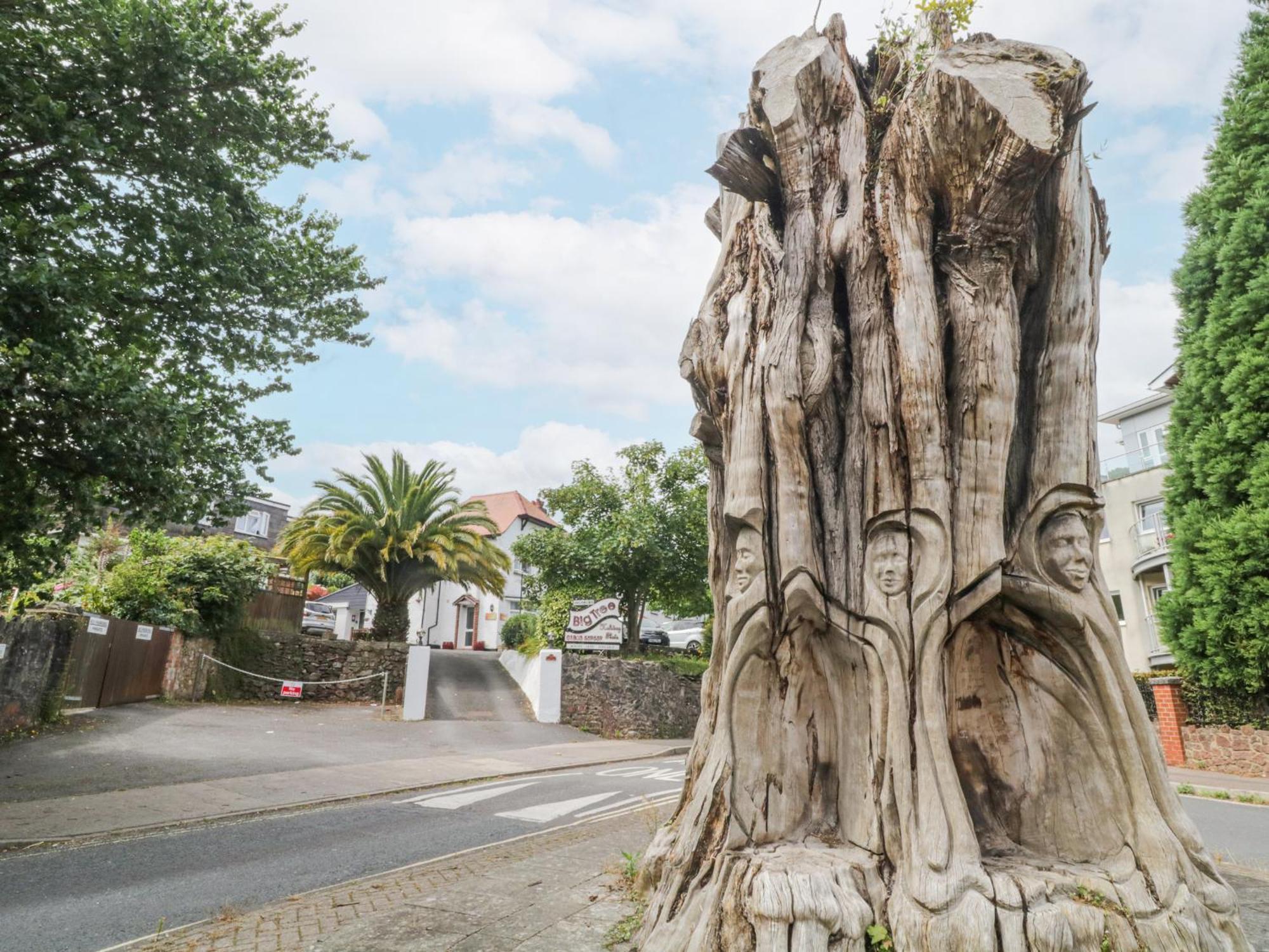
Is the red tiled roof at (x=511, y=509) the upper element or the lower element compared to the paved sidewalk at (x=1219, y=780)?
upper

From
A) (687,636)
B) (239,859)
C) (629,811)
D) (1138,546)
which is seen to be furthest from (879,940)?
(687,636)

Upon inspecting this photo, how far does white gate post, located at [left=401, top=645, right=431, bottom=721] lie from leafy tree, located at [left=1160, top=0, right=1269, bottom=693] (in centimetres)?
1636

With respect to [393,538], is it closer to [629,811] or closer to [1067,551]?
[629,811]

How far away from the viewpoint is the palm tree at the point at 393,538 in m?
23.8

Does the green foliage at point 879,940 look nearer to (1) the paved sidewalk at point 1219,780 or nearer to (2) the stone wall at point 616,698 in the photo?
(1) the paved sidewalk at point 1219,780

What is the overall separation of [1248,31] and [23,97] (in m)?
20.2

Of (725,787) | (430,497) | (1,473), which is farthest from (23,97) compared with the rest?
(430,497)

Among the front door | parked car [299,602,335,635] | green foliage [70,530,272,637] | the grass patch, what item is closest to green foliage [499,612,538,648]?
parked car [299,602,335,635]

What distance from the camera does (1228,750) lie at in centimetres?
1419

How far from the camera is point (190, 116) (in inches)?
371

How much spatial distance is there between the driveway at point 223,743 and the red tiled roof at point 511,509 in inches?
1241

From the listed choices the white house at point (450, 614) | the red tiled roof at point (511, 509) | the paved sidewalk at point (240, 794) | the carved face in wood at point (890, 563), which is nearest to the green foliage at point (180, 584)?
the paved sidewalk at point (240, 794)

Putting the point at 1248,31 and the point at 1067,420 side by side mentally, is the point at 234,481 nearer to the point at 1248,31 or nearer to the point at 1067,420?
the point at 1067,420

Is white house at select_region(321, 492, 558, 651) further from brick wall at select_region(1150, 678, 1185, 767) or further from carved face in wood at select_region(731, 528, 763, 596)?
carved face in wood at select_region(731, 528, 763, 596)
